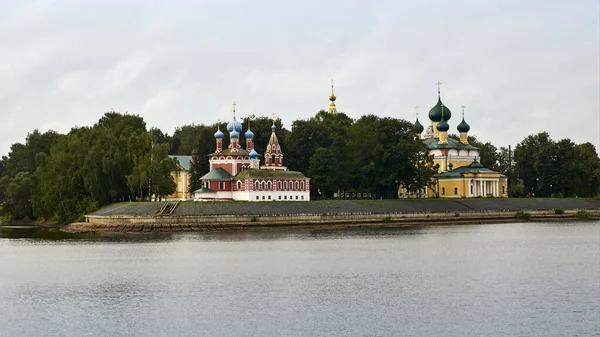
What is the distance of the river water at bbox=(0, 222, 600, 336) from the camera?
120ft

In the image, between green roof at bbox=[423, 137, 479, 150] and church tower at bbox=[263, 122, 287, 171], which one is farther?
green roof at bbox=[423, 137, 479, 150]

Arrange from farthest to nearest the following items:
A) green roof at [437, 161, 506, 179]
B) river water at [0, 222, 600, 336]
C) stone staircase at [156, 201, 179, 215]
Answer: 1. green roof at [437, 161, 506, 179]
2. stone staircase at [156, 201, 179, 215]
3. river water at [0, 222, 600, 336]

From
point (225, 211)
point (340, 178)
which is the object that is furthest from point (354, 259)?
point (340, 178)

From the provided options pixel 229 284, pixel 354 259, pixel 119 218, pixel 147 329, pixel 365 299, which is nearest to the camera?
pixel 147 329

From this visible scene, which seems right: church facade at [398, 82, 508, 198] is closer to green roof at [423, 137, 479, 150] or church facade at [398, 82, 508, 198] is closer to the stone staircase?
green roof at [423, 137, 479, 150]

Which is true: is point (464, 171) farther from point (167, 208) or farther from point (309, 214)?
point (167, 208)

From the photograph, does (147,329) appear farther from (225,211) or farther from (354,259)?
(225,211)

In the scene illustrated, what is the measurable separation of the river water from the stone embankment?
11.5 m

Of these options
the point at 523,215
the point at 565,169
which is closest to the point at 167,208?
the point at 523,215

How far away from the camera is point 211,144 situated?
4326 inches

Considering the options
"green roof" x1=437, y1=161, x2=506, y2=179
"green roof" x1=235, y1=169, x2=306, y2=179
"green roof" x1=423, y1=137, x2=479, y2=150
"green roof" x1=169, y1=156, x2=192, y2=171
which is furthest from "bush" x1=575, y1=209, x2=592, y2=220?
"green roof" x1=169, y1=156, x2=192, y2=171

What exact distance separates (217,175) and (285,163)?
11704mm

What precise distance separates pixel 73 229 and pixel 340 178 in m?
30.0

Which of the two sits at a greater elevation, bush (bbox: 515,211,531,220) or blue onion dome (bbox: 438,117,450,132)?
blue onion dome (bbox: 438,117,450,132)
